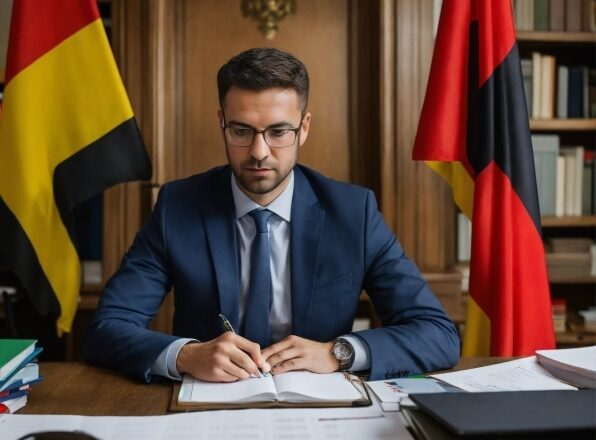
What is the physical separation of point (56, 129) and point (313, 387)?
1.54 metres

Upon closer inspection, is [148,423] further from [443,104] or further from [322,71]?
[322,71]

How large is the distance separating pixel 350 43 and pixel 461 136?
969mm

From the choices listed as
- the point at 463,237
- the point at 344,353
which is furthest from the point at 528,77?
the point at 344,353

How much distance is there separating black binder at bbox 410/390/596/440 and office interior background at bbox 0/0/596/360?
187 centimetres

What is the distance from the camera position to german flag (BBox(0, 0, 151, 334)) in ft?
7.43

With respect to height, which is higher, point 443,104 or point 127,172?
point 443,104

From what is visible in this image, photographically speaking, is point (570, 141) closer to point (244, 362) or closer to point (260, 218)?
point (260, 218)

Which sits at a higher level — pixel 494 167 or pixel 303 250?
pixel 494 167

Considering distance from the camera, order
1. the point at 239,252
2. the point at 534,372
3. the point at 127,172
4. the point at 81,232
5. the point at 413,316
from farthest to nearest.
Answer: the point at 81,232 < the point at 127,172 < the point at 239,252 < the point at 413,316 < the point at 534,372

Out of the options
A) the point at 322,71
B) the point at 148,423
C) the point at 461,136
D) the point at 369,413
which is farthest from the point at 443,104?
the point at 148,423

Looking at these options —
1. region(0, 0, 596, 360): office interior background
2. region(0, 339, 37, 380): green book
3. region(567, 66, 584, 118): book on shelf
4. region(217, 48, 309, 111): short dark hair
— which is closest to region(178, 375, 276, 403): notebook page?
region(0, 339, 37, 380): green book

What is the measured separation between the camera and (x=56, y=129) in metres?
2.31

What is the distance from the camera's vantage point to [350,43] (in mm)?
3092

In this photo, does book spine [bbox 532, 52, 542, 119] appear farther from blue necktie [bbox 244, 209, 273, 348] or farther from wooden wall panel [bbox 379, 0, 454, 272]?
blue necktie [bbox 244, 209, 273, 348]
